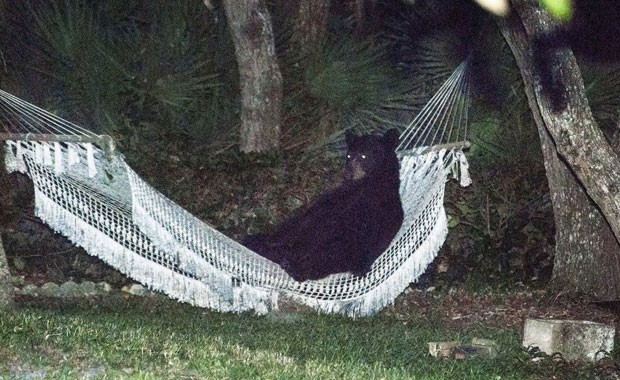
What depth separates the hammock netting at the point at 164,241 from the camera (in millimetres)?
6258

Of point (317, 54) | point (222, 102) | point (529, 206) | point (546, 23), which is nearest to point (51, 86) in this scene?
point (222, 102)

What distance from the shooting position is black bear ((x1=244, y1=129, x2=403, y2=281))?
6.47 m

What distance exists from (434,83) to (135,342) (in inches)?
194

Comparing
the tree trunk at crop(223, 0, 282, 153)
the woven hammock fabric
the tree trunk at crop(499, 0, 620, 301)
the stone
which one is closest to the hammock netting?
the woven hammock fabric

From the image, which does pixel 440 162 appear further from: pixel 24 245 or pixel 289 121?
pixel 24 245

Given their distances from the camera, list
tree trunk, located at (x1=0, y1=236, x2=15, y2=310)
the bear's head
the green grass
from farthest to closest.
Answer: the bear's head → tree trunk, located at (x1=0, y1=236, x2=15, y2=310) → the green grass

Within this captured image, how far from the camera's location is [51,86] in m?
8.59

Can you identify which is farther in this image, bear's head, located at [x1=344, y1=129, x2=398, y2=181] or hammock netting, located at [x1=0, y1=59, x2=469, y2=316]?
bear's head, located at [x1=344, y1=129, x2=398, y2=181]

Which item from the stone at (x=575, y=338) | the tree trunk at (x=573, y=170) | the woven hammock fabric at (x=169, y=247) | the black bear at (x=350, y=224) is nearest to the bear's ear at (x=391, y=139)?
the black bear at (x=350, y=224)

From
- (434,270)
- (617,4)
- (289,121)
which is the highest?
(617,4)

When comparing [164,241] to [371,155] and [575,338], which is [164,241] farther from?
[575,338]

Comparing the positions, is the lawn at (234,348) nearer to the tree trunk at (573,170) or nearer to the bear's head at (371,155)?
the tree trunk at (573,170)

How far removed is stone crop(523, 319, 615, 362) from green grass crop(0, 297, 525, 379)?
142mm

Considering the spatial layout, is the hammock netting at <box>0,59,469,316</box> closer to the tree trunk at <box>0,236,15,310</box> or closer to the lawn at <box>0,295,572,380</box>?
the lawn at <box>0,295,572,380</box>
